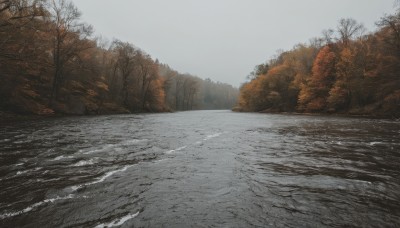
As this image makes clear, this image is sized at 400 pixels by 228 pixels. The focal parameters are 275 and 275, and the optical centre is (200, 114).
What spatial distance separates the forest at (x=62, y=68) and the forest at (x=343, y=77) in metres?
32.2

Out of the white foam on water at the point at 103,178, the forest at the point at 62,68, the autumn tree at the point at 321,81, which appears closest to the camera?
the white foam on water at the point at 103,178

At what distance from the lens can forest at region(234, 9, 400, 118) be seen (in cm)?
3575

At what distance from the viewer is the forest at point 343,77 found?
1407 inches

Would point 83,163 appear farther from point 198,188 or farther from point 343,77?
point 343,77

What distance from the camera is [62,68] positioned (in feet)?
129

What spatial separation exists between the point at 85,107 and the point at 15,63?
1882 centimetres

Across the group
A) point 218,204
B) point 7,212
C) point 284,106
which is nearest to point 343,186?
point 218,204

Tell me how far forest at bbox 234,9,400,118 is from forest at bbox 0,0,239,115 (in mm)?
32162

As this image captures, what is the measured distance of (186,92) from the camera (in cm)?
11831

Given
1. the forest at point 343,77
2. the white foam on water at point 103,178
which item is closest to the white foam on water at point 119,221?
the white foam on water at point 103,178

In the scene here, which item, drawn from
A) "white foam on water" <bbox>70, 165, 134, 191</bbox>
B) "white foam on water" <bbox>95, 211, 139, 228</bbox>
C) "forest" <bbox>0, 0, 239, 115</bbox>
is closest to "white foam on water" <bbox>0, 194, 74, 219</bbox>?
"white foam on water" <bbox>70, 165, 134, 191</bbox>

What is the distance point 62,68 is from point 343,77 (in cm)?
4526

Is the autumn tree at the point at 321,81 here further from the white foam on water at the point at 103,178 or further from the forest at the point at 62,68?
the white foam on water at the point at 103,178

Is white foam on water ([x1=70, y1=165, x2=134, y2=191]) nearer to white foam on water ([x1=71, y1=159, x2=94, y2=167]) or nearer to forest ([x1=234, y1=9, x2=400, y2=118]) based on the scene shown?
white foam on water ([x1=71, y1=159, x2=94, y2=167])
